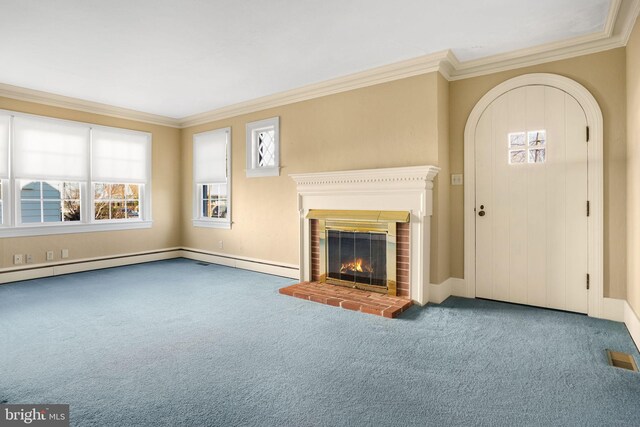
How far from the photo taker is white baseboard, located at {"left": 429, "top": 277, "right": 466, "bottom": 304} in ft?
12.2

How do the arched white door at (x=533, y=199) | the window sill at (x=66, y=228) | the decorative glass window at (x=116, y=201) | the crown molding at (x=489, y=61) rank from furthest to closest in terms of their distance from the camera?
the decorative glass window at (x=116, y=201) → the window sill at (x=66, y=228) → the arched white door at (x=533, y=199) → the crown molding at (x=489, y=61)

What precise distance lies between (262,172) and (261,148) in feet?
1.49

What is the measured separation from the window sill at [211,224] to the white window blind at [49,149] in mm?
1874

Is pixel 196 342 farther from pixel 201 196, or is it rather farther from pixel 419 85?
pixel 201 196

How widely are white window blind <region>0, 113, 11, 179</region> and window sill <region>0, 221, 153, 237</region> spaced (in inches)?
28.9

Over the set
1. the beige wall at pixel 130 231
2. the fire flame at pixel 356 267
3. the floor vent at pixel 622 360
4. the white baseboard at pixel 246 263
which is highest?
the beige wall at pixel 130 231

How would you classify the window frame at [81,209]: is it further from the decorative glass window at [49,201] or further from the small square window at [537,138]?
the small square window at [537,138]

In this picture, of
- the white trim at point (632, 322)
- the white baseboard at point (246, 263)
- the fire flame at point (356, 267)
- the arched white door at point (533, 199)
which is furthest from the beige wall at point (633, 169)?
the white baseboard at point (246, 263)

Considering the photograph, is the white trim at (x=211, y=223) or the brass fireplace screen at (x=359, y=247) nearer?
the brass fireplace screen at (x=359, y=247)

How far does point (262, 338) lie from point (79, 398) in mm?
1222

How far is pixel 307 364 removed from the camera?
2.34 metres

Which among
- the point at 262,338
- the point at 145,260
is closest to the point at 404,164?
the point at 262,338

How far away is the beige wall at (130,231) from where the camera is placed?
15.8 feet

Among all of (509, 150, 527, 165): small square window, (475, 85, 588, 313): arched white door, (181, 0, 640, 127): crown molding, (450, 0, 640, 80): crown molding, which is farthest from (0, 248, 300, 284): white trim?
(450, 0, 640, 80): crown molding
